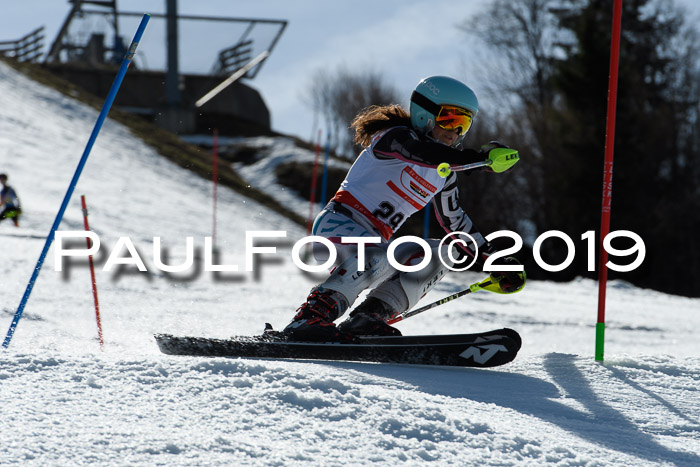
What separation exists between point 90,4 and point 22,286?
22.3 meters

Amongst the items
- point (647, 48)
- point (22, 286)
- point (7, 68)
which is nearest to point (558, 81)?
point (647, 48)

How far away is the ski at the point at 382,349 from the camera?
10.3ft

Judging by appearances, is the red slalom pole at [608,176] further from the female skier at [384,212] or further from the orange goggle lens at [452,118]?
the orange goggle lens at [452,118]

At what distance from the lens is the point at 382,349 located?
320 cm

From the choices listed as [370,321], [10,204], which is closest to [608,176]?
[370,321]

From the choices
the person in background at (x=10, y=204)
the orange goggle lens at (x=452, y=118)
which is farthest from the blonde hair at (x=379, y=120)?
the person in background at (x=10, y=204)

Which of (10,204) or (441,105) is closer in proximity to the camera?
(441,105)

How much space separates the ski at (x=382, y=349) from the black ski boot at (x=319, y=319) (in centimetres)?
3

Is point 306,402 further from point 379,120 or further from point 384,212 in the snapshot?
point 379,120

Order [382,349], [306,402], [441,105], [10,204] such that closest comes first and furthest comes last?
[306,402] < [382,349] < [441,105] < [10,204]

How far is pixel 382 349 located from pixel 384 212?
0.65m

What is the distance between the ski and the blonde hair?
1.00 metres

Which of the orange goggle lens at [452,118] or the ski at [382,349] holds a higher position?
the orange goggle lens at [452,118]

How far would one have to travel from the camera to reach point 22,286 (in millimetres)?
5801
